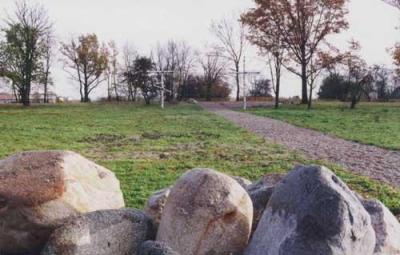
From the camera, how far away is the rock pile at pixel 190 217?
16.8ft

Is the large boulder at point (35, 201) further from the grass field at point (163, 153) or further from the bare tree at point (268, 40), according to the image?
the bare tree at point (268, 40)

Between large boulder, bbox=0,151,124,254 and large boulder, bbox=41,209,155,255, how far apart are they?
17.1 inches

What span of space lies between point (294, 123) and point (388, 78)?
41.5 m

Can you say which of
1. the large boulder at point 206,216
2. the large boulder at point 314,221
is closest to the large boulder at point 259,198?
the large boulder at point 206,216

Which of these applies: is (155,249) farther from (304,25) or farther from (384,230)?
(304,25)

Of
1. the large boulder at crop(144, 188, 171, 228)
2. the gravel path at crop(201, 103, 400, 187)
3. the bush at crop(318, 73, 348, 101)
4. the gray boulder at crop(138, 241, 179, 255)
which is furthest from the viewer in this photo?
the bush at crop(318, 73, 348, 101)

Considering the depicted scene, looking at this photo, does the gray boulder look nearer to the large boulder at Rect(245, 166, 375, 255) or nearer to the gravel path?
the large boulder at Rect(245, 166, 375, 255)

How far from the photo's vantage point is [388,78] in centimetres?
6775

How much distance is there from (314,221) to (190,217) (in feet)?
3.85

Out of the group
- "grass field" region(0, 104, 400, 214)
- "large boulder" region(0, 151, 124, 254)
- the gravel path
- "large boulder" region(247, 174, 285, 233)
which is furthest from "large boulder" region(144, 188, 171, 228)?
the gravel path

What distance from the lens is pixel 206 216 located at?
555 centimetres

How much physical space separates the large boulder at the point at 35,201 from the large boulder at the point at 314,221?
2122 mm

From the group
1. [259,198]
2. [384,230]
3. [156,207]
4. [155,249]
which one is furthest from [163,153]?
[155,249]

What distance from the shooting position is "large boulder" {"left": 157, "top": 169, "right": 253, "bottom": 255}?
5566 mm
